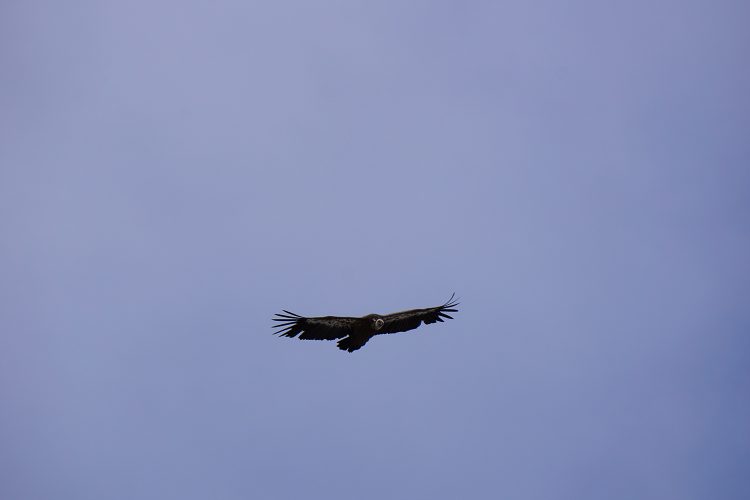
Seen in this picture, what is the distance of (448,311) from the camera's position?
37031 millimetres

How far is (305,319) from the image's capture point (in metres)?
32.0

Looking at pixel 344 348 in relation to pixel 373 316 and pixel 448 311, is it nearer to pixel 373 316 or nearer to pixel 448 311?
pixel 373 316

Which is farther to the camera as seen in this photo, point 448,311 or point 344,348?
point 448,311

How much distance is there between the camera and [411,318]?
36156 millimetres

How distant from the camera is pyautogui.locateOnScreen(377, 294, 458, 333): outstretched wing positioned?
35.1 metres

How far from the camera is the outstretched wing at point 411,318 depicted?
35.1m

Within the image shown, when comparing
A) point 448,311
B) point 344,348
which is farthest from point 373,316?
point 448,311

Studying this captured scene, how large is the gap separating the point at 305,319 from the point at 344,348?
2660 mm

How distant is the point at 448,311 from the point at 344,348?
279 inches

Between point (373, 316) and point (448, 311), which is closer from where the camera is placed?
point (373, 316)

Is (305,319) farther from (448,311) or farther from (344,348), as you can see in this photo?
(448,311)

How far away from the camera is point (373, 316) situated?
32969 mm

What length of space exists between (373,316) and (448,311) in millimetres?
5855

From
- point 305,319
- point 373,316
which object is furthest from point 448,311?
point 305,319
